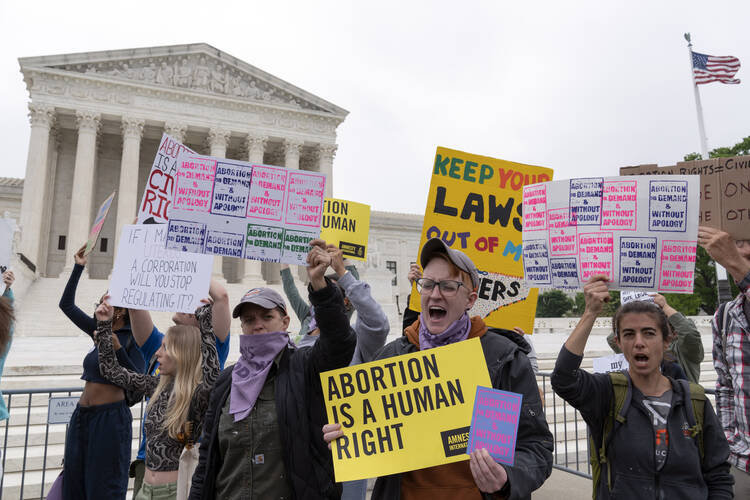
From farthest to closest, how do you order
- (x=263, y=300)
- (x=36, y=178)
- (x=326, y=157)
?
(x=326, y=157)
(x=36, y=178)
(x=263, y=300)

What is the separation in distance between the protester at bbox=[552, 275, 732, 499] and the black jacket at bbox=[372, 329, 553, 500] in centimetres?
46

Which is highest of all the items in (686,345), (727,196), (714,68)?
(714,68)

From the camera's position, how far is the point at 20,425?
6.82 m

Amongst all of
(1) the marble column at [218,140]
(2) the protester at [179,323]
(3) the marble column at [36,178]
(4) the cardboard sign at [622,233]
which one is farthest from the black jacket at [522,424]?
(3) the marble column at [36,178]

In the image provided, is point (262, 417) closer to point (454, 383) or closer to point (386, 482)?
point (386, 482)

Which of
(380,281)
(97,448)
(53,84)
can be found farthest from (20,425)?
(53,84)

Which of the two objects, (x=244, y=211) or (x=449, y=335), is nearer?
(x=449, y=335)

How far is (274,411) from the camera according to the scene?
2.50 m

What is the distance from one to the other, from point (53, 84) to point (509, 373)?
3684cm

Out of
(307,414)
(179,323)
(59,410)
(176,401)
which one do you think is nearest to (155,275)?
(179,323)

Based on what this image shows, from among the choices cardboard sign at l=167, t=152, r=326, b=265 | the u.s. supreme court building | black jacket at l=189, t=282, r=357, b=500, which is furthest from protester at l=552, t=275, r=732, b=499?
the u.s. supreme court building

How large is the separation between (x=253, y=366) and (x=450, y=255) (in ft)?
3.90

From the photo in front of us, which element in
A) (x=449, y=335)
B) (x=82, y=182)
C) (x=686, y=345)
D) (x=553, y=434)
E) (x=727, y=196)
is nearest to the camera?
(x=449, y=335)

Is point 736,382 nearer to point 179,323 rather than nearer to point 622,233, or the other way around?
point 622,233
